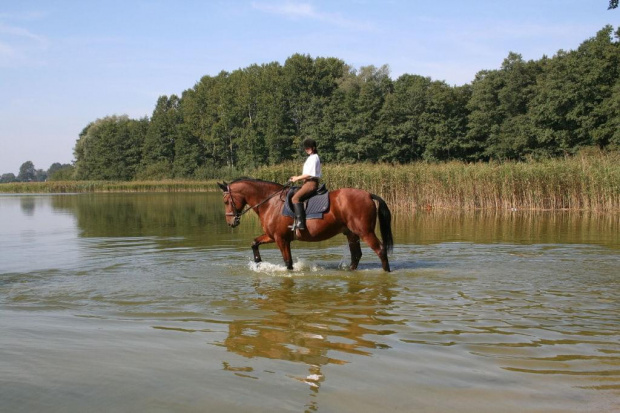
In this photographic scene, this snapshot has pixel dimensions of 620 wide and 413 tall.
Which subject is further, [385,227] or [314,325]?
[385,227]

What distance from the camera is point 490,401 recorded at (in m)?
4.54

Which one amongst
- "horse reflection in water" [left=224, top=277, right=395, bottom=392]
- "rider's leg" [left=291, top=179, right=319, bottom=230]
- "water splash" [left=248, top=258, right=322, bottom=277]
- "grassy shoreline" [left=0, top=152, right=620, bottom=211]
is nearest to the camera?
"horse reflection in water" [left=224, top=277, right=395, bottom=392]

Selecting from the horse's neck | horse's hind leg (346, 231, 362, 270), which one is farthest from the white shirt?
horse's hind leg (346, 231, 362, 270)

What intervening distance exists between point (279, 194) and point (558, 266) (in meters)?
5.81

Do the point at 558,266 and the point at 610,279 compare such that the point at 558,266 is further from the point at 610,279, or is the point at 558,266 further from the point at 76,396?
the point at 76,396

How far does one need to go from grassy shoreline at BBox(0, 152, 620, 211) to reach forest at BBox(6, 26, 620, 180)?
36.9 feet

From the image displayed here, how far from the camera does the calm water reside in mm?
4727

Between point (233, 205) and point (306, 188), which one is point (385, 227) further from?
point (233, 205)

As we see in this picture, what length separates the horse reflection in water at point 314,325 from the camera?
19.1 ft

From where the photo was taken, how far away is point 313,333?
662 cm

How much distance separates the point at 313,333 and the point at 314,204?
16.4 ft

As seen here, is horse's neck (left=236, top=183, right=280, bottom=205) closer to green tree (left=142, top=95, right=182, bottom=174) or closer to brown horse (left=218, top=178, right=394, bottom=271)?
brown horse (left=218, top=178, right=394, bottom=271)

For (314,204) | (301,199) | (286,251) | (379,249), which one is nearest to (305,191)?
(301,199)

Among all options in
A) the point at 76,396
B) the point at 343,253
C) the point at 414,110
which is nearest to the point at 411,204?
the point at 343,253
